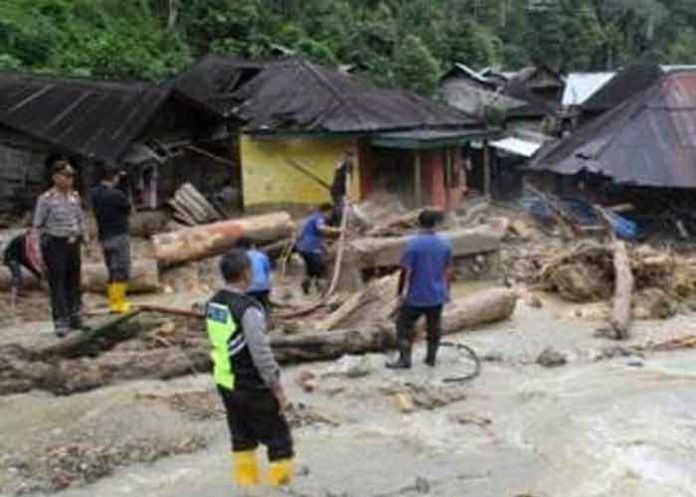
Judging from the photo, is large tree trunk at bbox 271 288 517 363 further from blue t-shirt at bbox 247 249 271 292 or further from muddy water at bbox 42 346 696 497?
muddy water at bbox 42 346 696 497

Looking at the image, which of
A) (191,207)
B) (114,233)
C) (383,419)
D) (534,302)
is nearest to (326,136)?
(191,207)

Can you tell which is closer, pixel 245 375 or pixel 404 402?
pixel 245 375

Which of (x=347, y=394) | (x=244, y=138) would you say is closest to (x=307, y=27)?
(x=244, y=138)

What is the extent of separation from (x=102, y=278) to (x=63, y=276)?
5.13m

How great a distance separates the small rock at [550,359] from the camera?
520 inches

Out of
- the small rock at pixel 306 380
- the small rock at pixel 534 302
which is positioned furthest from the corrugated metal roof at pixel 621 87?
the small rock at pixel 306 380

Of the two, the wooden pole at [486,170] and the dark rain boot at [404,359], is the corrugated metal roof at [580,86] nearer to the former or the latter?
the wooden pole at [486,170]

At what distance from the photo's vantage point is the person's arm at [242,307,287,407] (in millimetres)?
7398

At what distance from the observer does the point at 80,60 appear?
3538cm

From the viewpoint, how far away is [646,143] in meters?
26.7

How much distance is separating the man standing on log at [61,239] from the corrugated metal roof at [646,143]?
16489 millimetres

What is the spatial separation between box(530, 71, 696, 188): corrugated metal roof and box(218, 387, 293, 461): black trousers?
757 inches

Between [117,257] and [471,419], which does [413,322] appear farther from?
[117,257]

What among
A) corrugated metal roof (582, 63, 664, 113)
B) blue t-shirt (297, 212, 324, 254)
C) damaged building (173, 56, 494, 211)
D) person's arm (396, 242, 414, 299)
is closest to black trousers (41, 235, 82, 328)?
person's arm (396, 242, 414, 299)
